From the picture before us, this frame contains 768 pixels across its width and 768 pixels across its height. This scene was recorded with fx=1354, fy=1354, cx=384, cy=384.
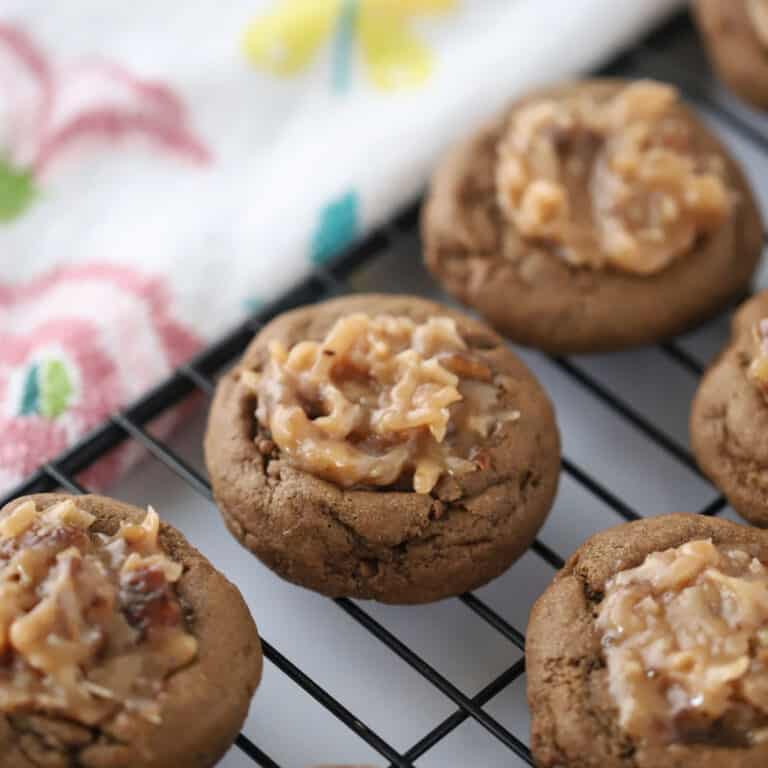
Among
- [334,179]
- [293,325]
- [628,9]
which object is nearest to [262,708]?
[293,325]

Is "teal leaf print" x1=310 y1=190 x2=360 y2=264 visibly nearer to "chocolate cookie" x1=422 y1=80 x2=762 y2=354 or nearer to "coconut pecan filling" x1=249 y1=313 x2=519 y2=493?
"chocolate cookie" x1=422 y1=80 x2=762 y2=354

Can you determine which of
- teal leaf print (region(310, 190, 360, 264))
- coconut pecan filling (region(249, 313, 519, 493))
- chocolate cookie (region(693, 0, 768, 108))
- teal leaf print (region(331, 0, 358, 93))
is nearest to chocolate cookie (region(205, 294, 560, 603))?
coconut pecan filling (region(249, 313, 519, 493))

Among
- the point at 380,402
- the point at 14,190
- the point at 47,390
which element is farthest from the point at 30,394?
the point at 380,402

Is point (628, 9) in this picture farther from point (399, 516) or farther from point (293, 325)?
point (399, 516)

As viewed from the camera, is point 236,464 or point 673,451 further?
point 673,451

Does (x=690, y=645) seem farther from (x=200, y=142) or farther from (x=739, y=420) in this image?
(x=200, y=142)

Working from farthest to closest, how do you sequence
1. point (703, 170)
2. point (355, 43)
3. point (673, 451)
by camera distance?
point (355, 43), point (703, 170), point (673, 451)
